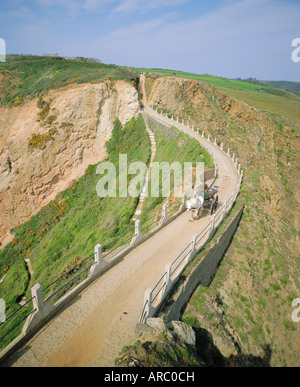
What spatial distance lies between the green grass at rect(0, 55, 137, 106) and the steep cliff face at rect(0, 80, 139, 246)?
147cm

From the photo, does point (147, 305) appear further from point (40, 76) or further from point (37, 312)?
point (40, 76)

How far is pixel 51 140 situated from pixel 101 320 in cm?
2734

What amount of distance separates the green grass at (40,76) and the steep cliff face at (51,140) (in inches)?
57.7

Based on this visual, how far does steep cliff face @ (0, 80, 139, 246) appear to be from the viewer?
2991 cm

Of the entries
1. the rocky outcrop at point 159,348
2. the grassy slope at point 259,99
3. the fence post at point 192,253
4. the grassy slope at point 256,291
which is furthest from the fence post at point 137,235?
the grassy slope at point 259,99

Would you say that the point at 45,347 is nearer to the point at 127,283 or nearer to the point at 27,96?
the point at 127,283

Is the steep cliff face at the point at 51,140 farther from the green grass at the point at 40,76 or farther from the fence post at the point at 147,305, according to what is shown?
the fence post at the point at 147,305

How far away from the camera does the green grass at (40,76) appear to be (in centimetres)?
3347

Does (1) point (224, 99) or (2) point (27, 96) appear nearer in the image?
(2) point (27, 96)

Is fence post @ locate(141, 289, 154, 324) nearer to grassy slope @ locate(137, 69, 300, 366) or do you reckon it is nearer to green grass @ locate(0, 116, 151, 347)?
grassy slope @ locate(137, 69, 300, 366)

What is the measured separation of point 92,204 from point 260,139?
32.3 m

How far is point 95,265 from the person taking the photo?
9.70m

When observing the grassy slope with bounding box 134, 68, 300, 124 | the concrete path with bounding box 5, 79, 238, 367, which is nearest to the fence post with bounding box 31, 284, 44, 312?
the concrete path with bounding box 5, 79, 238, 367
